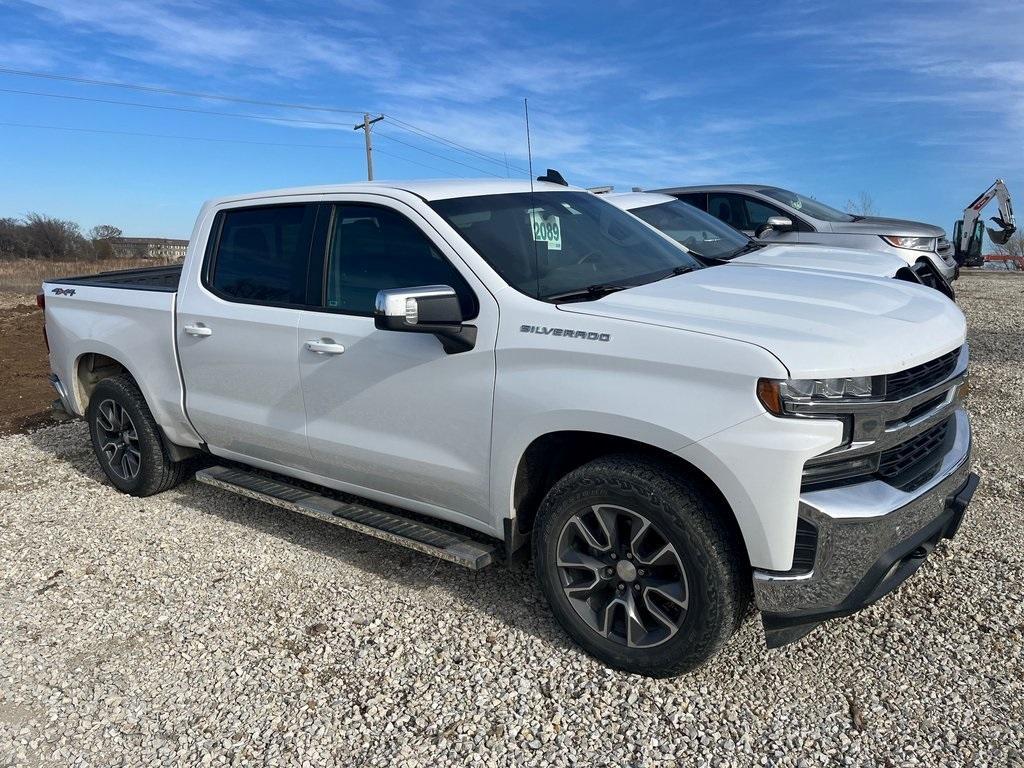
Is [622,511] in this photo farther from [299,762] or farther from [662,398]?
[299,762]

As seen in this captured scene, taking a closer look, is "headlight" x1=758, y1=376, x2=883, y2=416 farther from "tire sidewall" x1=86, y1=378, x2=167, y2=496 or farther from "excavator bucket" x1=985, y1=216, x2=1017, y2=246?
"excavator bucket" x1=985, y1=216, x2=1017, y2=246

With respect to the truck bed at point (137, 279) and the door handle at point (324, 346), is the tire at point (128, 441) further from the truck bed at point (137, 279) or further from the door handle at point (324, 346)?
the door handle at point (324, 346)

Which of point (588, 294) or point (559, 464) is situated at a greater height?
point (588, 294)

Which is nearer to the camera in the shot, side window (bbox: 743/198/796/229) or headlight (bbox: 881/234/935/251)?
headlight (bbox: 881/234/935/251)

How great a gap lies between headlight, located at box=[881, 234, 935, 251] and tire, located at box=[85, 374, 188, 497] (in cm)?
804

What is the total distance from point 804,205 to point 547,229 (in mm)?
7447

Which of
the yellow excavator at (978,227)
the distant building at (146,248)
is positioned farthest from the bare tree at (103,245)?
the yellow excavator at (978,227)

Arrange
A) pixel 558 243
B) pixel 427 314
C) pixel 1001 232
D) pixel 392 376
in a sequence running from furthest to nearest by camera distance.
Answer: pixel 1001 232, pixel 558 243, pixel 392 376, pixel 427 314

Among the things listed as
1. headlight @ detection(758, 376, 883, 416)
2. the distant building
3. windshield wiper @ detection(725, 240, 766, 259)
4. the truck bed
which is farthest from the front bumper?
the distant building

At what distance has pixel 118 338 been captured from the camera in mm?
5191

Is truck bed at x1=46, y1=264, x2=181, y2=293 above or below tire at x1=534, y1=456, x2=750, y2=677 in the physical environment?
above

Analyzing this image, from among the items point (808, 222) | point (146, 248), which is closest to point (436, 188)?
point (808, 222)

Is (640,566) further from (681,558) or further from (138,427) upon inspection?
(138,427)

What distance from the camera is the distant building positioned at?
3227 centimetres
